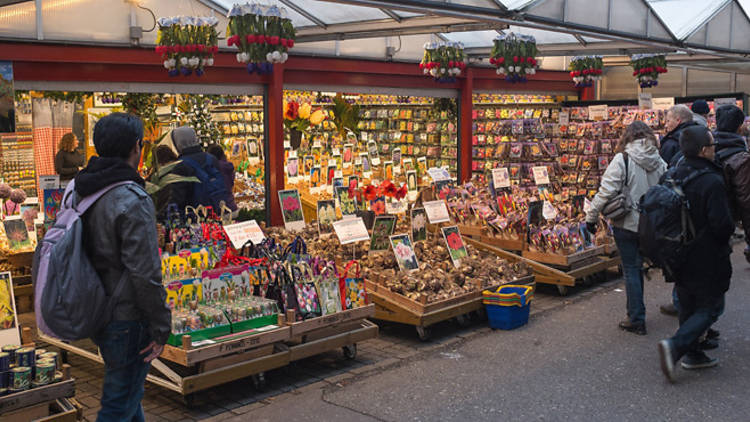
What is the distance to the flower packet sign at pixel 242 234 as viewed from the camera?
574 centimetres

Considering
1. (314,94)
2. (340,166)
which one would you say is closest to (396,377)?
(340,166)

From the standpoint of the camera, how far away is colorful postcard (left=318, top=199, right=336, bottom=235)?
288 inches

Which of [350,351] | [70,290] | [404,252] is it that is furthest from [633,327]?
[70,290]

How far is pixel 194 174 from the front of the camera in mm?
6785

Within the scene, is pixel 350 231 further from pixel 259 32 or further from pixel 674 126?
pixel 674 126

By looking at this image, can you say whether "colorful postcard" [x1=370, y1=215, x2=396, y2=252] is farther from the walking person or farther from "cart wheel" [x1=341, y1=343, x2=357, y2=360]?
the walking person

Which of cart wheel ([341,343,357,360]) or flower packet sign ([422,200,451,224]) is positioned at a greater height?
flower packet sign ([422,200,451,224])

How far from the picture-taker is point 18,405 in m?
3.92

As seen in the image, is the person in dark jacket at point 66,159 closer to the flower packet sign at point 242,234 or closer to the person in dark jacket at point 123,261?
the flower packet sign at point 242,234

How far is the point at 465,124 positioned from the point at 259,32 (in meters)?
7.01

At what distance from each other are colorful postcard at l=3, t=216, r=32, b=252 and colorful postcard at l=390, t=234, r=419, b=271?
3.67m

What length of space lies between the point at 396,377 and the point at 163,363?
161 centimetres

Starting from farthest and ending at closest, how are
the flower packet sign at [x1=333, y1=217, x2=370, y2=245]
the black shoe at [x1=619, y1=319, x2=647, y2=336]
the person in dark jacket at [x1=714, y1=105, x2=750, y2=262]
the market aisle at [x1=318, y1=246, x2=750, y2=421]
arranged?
the flower packet sign at [x1=333, y1=217, x2=370, y2=245]
the black shoe at [x1=619, y1=319, x2=647, y2=336]
the person in dark jacket at [x1=714, y1=105, x2=750, y2=262]
the market aisle at [x1=318, y1=246, x2=750, y2=421]

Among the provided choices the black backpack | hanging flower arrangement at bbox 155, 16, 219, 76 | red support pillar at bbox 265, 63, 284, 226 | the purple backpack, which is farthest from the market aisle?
red support pillar at bbox 265, 63, 284, 226
